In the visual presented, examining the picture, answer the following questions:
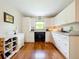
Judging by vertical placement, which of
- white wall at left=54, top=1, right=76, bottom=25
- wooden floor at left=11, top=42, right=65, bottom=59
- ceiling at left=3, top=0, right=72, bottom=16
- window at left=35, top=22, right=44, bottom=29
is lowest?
wooden floor at left=11, top=42, right=65, bottom=59

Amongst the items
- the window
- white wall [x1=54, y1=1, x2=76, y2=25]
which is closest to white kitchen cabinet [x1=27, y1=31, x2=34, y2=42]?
the window

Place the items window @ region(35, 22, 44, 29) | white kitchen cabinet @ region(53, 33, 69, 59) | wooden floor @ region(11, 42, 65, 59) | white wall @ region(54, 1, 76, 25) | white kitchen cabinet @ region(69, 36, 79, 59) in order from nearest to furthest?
white kitchen cabinet @ region(69, 36, 79, 59)
white kitchen cabinet @ region(53, 33, 69, 59)
white wall @ region(54, 1, 76, 25)
wooden floor @ region(11, 42, 65, 59)
window @ region(35, 22, 44, 29)

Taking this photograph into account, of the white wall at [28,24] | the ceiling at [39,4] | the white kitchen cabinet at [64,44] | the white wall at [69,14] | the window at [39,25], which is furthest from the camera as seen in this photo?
the window at [39,25]

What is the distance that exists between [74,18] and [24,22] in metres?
5.31

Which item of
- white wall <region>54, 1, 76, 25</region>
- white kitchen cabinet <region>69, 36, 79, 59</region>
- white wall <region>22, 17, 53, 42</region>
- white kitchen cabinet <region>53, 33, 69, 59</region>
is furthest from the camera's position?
white wall <region>22, 17, 53, 42</region>

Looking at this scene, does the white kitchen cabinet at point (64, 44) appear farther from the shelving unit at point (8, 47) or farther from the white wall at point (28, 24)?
the white wall at point (28, 24)

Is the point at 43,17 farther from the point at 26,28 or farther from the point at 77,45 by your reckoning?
the point at 77,45

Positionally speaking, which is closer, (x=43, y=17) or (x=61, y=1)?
(x=61, y=1)

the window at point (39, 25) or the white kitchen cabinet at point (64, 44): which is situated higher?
the window at point (39, 25)

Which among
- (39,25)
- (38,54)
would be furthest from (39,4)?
(39,25)

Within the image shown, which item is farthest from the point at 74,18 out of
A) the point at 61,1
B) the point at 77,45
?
the point at 61,1

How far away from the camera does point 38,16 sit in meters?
8.83

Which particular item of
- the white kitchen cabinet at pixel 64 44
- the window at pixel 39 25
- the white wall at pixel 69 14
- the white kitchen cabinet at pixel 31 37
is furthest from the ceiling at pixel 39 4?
the window at pixel 39 25

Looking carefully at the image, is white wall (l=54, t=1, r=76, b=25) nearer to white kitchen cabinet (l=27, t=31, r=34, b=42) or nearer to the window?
white kitchen cabinet (l=27, t=31, r=34, b=42)
